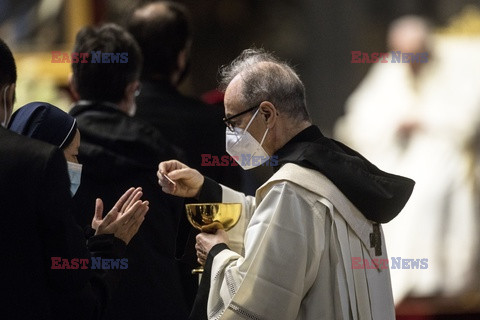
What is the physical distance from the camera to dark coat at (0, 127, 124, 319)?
364 cm

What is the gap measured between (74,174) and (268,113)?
2.45 feet

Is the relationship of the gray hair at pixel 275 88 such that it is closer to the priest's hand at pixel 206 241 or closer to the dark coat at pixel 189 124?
the priest's hand at pixel 206 241

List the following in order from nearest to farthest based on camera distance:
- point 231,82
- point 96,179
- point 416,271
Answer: point 231,82
point 96,179
point 416,271

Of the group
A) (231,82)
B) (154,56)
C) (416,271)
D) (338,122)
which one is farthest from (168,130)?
(338,122)

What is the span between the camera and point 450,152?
8742 mm

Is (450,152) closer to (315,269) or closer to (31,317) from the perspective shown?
(315,269)

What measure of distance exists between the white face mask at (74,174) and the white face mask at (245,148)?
0.57 m

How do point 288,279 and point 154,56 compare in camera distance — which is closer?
point 288,279

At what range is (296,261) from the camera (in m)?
4.04

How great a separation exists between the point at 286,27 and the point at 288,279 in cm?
600

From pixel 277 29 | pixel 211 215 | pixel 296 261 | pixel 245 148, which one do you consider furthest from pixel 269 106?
pixel 277 29

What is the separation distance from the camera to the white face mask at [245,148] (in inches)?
174

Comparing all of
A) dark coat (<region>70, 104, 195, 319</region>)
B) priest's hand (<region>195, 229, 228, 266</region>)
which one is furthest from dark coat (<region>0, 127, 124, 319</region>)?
dark coat (<region>70, 104, 195, 319</region>)

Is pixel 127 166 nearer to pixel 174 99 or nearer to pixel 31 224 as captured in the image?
pixel 174 99
